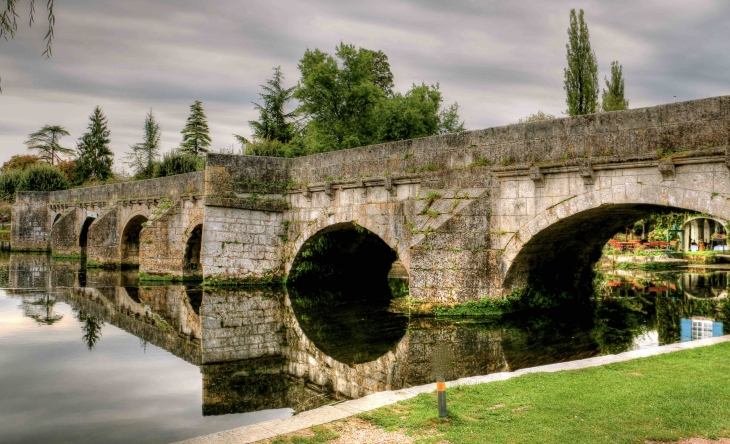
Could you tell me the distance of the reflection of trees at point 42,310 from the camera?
11.3 meters

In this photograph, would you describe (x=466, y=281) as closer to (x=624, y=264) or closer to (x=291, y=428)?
(x=291, y=428)

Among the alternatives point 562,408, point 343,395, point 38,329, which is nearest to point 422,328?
point 343,395

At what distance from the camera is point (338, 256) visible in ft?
55.4

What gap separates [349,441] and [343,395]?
2184 mm

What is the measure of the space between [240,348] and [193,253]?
994 centimetres

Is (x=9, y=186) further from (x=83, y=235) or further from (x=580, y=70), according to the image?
(x=580, y=70)

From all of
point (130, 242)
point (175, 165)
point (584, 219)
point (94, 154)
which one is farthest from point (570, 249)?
point (94, 154)

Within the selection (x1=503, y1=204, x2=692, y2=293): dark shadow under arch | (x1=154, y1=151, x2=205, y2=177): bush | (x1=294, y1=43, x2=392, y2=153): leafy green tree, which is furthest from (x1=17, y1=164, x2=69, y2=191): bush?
(x1=503, y1=204, x2=692, y2=293): dark shadow under arch

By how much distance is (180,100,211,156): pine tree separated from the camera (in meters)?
42.8

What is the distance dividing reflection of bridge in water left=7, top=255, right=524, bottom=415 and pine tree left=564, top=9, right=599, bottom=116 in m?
17.7

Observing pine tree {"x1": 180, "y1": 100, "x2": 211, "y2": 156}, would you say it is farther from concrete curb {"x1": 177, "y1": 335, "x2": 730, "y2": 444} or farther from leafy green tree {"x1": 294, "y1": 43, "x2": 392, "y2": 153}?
concrete curb {"x1": 177, "y1": 335, "x2": 730, "y2": 444}

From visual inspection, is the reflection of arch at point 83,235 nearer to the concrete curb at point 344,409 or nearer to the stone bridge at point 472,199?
the stone bridge at point 472,199

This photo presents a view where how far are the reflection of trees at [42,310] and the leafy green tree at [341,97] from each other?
556 inches

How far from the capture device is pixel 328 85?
2644cm
